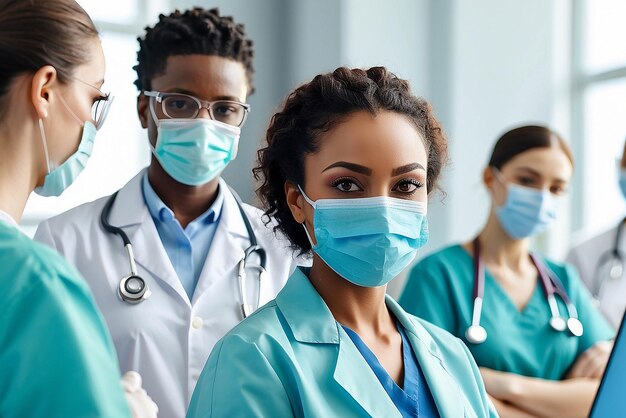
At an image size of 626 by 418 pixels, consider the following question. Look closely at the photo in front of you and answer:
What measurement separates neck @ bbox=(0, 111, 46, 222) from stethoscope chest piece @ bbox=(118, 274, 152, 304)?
0.55 metres

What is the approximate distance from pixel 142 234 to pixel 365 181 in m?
0.65

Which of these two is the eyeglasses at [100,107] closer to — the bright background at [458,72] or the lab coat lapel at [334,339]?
the lab coat lapel at [334,339]

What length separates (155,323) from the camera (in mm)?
1648

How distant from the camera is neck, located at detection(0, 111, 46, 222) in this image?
1076 mm

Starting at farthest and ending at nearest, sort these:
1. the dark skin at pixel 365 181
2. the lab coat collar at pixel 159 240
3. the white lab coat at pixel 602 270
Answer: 1. the white lab coat at pixel 602 270
2. the lab coat collar at pixel 159 240
3. the dark skin at pixel 365 181

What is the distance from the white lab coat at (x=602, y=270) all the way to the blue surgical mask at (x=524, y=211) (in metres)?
0.46

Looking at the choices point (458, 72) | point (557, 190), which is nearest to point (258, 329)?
point (557, 190)

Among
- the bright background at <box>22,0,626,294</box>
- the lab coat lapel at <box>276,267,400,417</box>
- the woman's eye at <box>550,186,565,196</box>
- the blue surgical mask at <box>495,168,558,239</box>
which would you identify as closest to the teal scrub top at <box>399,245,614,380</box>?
the blue surgical mask at <box>495,168,558,239</box>

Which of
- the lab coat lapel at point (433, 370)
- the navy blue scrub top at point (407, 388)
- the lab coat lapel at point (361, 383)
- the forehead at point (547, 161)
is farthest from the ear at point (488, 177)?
the lab coat lapel at point (361, 383)

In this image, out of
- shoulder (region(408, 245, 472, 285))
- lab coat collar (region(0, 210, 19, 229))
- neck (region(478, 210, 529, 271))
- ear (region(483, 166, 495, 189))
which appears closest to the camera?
lab coat collar (region(0, 210, 19, 229))

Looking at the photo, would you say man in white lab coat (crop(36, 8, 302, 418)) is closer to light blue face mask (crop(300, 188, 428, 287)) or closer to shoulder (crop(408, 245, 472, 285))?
light blue face mask (crop(300, 188, 428, 287))

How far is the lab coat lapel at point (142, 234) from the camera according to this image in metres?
1.72

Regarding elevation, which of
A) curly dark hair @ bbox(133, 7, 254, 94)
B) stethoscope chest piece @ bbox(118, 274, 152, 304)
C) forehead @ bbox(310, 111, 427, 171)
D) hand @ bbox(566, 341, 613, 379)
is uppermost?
curly dark hair @ bbox(133, 7, 254, 94)

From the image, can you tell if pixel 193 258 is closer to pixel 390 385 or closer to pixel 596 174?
pixel 390 385
